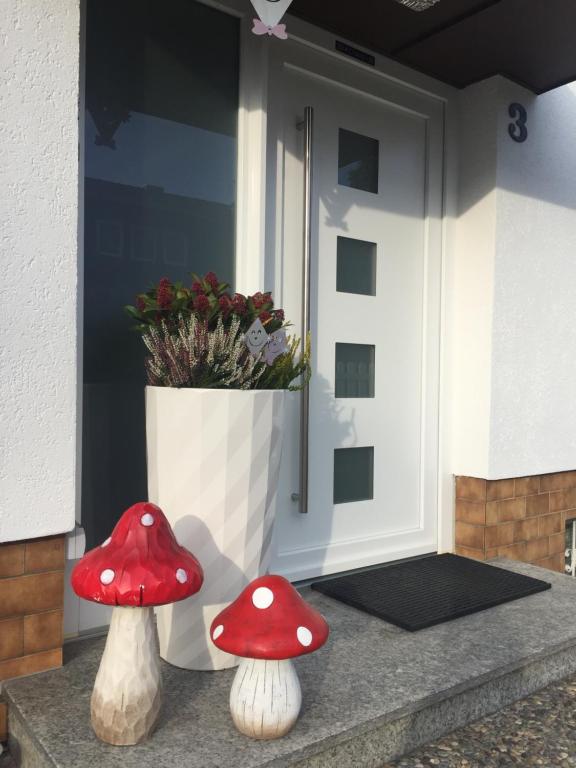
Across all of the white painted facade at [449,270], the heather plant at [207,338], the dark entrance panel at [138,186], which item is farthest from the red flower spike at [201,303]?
the dark entrance panel at [138,186]

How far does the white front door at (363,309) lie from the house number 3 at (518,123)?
0.36 meters

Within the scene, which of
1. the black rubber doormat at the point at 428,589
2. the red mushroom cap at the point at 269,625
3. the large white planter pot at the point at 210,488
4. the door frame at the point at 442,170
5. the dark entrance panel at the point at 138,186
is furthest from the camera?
the door frame at the point at 442,170

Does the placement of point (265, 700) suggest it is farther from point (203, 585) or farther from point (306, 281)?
point (306, 281)

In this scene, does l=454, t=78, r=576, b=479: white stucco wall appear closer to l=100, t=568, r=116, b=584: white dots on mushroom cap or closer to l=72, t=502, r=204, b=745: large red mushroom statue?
l=72, t=502, r=204, b=745: large red mushroom statue

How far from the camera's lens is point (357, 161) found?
3.10 metres

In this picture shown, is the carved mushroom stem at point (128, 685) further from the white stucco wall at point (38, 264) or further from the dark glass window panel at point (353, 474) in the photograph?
the dark glass window panel at point (353, 474)

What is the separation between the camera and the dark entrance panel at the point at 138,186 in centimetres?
229

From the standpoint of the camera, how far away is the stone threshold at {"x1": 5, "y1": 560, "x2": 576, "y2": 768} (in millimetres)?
1566

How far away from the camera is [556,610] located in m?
2.55

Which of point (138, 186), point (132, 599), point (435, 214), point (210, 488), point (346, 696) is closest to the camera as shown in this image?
point (132, 599)

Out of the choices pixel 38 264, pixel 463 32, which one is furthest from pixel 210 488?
pixel 463 32

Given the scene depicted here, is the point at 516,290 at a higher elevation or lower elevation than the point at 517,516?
higher

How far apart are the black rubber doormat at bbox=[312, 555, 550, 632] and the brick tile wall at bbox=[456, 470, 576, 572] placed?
18 cm

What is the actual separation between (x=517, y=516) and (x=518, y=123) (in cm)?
202
